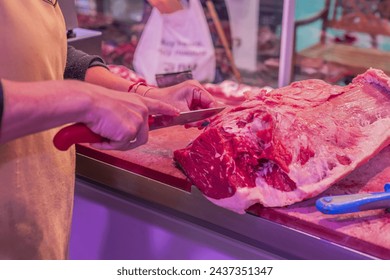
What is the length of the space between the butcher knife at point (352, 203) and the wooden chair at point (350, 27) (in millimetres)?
3469

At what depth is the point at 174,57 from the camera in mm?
4523

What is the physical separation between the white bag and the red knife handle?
3.22 m

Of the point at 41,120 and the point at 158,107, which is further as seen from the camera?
the point at 158,107

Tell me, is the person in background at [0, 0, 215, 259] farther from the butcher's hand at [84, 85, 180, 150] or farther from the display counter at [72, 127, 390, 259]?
the display counter at [72, 127, 390, 259]

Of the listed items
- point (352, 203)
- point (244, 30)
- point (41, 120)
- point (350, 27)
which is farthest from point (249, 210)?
point (350, 27)

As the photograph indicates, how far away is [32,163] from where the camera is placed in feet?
4.94

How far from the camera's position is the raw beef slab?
1.47m

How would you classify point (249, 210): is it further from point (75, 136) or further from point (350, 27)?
point (350, 27)

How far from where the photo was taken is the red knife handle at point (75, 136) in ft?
4.08

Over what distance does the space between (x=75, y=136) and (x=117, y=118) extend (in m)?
0.13

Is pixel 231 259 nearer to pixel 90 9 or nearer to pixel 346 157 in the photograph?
pixel 346 157

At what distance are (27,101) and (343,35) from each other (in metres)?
4.55

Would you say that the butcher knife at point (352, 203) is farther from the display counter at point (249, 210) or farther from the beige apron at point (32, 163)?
the beige apron at point (32, 163)

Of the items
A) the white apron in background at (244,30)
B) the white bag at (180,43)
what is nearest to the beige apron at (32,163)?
the white bag at (180,43)
